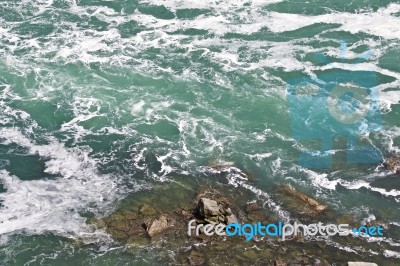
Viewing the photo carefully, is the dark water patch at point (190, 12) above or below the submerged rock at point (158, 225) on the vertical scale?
above

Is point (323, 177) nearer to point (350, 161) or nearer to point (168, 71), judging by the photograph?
point (350, 161)

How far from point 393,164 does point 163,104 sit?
22679mm

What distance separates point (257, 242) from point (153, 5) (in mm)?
41986

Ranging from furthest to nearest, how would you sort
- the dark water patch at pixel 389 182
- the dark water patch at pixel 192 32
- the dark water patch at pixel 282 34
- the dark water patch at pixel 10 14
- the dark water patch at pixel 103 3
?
the dark water patch at pixel 103 3 → the dark water patch at pixel 10 14 → the dark water patch at pixel 192 32 → the dark water patch at pixel 282 34 → the dark water patch at pixel 389 182

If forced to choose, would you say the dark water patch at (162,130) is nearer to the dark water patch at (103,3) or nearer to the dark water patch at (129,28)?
the dark water patch at (129,28)

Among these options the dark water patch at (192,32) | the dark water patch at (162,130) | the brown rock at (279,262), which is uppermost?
the dark water patch at (192,32)

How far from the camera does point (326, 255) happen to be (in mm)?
32188

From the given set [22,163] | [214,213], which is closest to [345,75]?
[214,213]

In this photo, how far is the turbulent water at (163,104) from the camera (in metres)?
37.0

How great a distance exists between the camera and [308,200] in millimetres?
36594

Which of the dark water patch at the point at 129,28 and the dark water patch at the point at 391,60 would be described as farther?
the dark water patch at the point at 129,28

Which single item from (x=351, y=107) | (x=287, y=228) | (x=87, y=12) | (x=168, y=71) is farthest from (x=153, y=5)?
(x=287, y=228)

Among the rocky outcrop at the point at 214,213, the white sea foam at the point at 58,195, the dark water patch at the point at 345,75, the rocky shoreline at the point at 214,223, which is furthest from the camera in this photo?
the dark water patch at the point at 345,75

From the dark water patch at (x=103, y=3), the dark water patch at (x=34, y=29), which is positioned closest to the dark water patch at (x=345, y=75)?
the dark water patch at (x=103, y=3)
